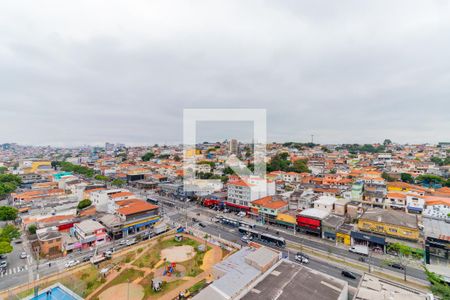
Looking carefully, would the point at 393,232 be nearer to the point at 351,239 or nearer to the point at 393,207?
the point at 351,239

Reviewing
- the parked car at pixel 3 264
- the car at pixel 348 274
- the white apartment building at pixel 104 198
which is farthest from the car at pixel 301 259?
the parked car at pixel 3 264

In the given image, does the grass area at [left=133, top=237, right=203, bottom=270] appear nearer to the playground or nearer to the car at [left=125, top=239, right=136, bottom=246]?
the playground

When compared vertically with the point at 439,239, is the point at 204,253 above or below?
below

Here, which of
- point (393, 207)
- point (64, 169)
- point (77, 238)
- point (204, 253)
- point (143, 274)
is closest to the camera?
point (143, 274)

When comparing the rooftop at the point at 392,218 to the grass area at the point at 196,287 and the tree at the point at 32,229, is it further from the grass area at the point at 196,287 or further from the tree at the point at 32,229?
the tree at the point at 32,229

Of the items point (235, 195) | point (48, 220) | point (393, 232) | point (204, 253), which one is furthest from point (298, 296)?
point (48, 220)

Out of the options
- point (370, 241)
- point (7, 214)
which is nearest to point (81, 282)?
point (7, 214)

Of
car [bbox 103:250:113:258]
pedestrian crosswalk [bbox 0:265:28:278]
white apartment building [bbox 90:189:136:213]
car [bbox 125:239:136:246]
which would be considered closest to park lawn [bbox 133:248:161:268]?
car [bbox 103:250:113:258]
